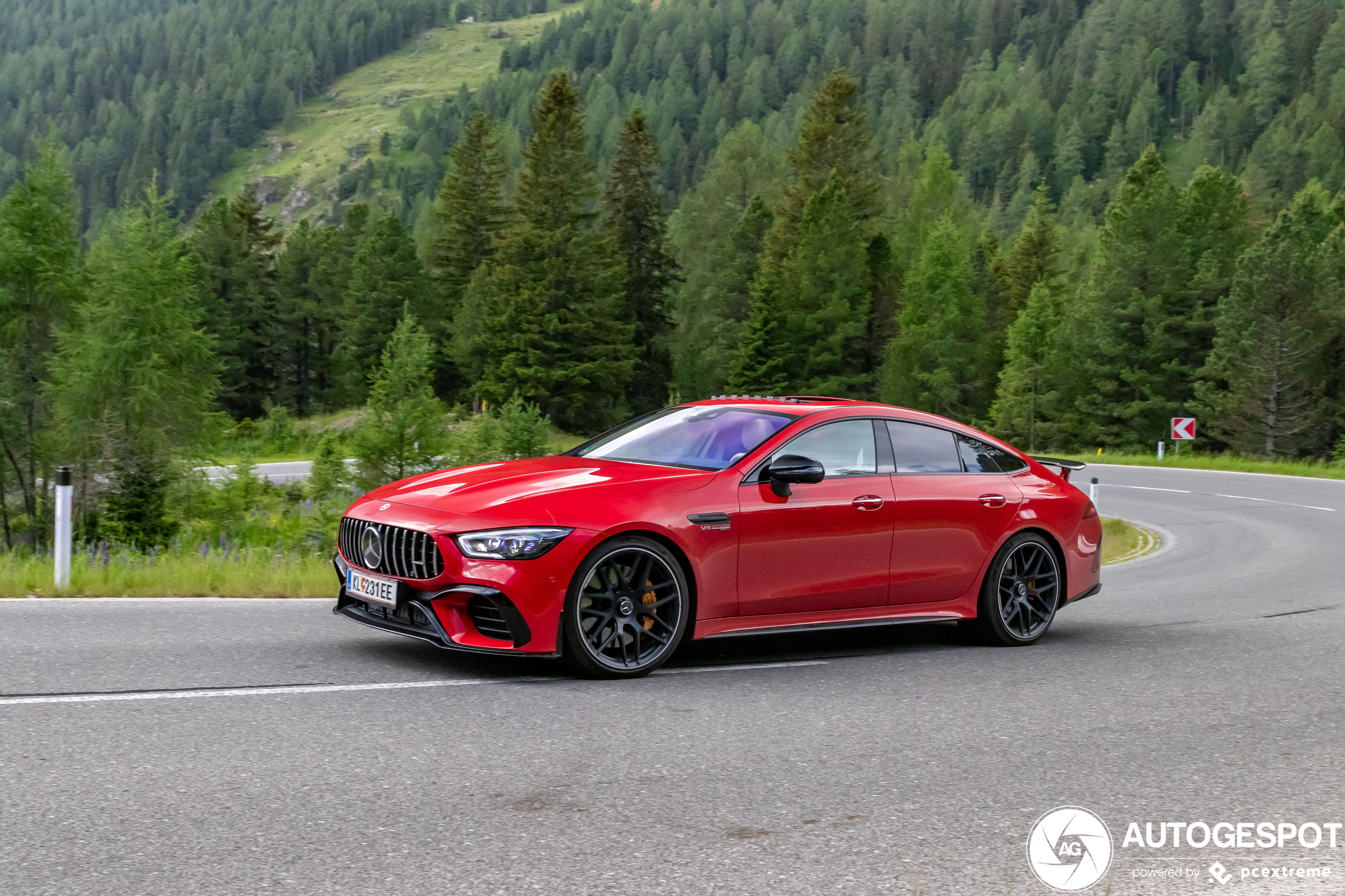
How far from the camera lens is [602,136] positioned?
510 ft

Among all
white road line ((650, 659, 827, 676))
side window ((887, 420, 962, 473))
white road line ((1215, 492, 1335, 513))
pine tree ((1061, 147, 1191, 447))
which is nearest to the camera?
white road line ((650, 659, 827, 676))

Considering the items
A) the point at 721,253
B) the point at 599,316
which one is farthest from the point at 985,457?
the point at 721,253

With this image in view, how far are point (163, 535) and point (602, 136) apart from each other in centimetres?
14158

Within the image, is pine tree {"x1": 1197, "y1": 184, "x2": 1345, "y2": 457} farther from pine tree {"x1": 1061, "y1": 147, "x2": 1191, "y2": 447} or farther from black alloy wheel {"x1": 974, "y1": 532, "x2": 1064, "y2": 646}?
black alloy wheel {"x1": 974, "y1": 532, "x2": 1064, "y2": 646}

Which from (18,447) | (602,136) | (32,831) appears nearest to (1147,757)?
(32,831)

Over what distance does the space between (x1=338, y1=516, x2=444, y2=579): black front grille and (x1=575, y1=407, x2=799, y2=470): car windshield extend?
5.21 ft

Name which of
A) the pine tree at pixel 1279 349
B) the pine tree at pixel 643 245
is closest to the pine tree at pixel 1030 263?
the pine tree at pixel 1279 349

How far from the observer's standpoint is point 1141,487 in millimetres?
31875

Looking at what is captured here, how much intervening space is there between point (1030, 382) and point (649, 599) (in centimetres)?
6110

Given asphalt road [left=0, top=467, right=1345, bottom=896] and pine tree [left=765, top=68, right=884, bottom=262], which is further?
pine tree [left=765, top=68, right=884, bottom=262]

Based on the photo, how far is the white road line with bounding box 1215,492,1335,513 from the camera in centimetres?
2581

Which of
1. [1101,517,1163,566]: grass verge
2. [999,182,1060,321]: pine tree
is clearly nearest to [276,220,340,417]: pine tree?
[999,182,1060,321]: pine tree

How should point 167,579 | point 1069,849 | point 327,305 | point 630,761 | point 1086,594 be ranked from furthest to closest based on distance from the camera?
1. point 327,305
2. point 167,579
3. point 1086,594
4. point 630,761
5. point 1069,849

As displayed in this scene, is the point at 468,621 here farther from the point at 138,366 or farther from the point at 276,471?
the point at 276,471
